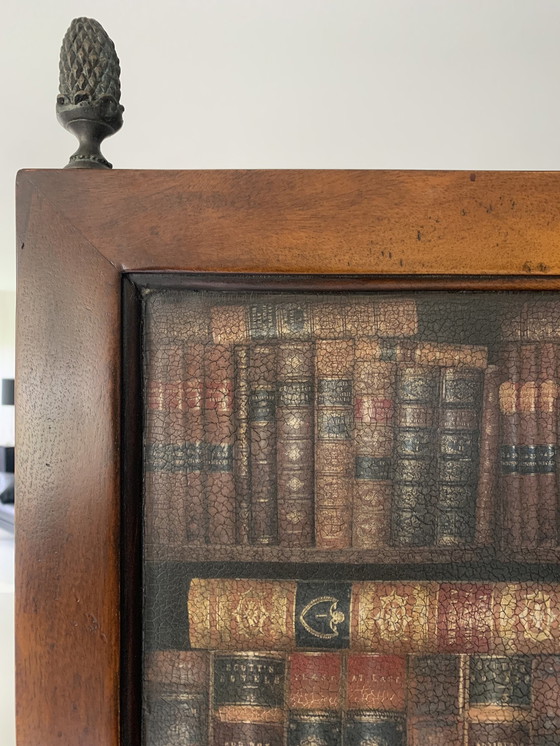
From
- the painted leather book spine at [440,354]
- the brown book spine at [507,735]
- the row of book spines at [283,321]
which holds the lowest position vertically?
the brown book spine at [507,735]

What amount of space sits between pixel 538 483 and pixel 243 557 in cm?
30

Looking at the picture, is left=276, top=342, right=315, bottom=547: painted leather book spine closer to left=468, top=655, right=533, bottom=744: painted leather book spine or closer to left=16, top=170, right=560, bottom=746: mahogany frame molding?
left=16, top=170, right=560, bottom=746: mahogany frame molding

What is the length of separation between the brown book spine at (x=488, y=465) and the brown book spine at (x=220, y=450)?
0.79 feet

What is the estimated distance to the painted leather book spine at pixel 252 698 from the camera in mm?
582

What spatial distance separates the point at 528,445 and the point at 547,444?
19 millimetres

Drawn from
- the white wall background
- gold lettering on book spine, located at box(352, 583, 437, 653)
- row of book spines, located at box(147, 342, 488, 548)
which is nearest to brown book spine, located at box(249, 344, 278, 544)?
row of book spines, located at box(147, 342, 488, 548)

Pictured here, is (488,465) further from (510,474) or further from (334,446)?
(334,446)

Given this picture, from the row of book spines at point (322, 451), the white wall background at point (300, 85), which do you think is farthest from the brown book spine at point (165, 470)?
the white wall background at point (300, 85)

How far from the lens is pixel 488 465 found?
575 millimetres

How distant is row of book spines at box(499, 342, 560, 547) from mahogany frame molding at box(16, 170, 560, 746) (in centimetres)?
7

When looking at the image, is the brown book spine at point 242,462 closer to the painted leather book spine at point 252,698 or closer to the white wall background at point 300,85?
the painted leather book spine at point 252,698

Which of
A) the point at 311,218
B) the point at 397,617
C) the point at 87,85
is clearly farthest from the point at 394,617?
the point at 87,85

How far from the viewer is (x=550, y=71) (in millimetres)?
1077

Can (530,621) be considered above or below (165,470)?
below
